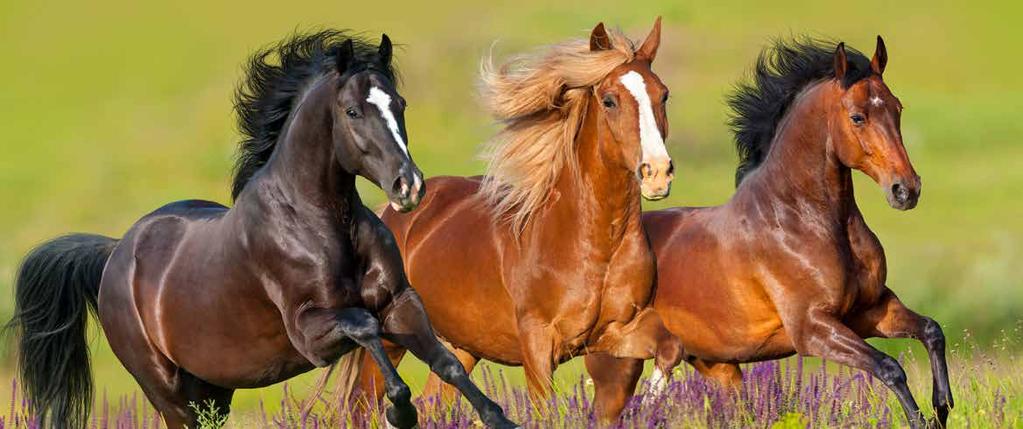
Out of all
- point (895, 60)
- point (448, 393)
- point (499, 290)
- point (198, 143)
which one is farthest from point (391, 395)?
point (895, 60)

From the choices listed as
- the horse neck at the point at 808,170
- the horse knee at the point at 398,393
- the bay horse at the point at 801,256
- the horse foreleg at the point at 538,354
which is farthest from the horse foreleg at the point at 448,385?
the horse knee at the point at 398,393

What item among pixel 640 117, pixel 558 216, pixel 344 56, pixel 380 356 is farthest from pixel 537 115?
pixel 380 356

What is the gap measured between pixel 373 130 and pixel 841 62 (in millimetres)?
2454

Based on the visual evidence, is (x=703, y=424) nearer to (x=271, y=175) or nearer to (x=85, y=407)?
(x=271, y=175)

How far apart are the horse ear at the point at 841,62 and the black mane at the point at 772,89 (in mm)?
177

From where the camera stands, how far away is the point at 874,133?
766 centimetres

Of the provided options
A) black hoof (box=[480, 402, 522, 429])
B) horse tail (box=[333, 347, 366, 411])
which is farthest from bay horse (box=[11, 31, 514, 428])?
horse tail (box=[333, 347, 366, 411])

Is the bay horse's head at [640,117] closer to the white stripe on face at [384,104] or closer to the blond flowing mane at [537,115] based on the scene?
the blond flowing mane at [537,115]

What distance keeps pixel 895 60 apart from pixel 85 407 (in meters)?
27.4

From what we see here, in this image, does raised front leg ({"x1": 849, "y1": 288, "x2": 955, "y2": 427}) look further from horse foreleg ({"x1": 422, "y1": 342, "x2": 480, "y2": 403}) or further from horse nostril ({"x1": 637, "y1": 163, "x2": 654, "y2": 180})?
horse foreleg ({"x1": 422, "y1": 342, "x2": 480, "y2": 403})

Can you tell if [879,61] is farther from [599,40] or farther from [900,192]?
[599,40]

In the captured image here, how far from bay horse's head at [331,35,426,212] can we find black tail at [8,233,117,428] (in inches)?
104

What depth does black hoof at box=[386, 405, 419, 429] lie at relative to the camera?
20.5ft

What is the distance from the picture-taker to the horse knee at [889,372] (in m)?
7.21
